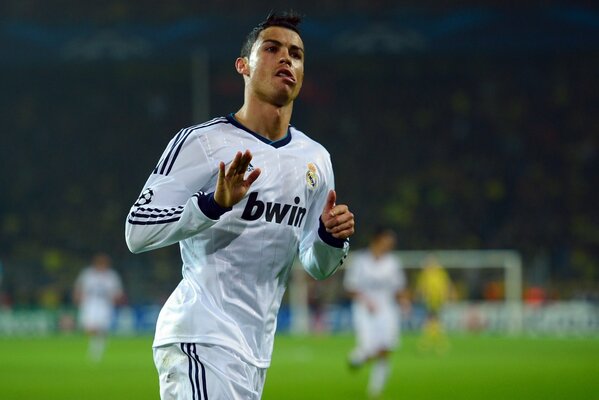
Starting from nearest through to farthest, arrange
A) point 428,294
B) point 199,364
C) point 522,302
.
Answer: point 199,364 < point 428,294 < point 522,302

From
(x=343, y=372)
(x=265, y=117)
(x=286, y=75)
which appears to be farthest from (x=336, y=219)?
(x=343, y=372)

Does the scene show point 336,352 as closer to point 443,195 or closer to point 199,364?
point 443,195

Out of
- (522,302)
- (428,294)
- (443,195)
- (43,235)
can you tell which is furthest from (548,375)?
(43,235)

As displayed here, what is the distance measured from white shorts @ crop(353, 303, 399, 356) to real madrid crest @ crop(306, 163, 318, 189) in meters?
10.3

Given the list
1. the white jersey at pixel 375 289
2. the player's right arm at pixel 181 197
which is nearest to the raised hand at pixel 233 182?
the player's right arm at pixel 181 197

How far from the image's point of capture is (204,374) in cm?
422

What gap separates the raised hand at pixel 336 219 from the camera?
4.51 meters

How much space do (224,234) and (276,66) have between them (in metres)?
0.76

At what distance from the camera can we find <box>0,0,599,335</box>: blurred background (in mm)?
31938

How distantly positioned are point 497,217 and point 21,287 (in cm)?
1503

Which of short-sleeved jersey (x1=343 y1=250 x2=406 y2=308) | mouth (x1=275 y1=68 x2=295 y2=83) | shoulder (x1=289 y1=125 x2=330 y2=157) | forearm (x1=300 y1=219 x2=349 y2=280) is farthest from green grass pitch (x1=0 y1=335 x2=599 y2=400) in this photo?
mouth (x1=275 y1=68 x2=295 y2=83)

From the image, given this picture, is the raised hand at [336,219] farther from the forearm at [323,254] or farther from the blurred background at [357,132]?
the blurred background at [357,132]

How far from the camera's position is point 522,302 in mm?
30781

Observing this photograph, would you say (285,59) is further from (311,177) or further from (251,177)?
(251,177)
